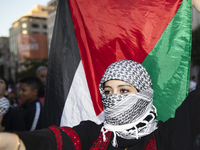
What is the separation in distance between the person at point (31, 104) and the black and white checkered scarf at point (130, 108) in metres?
1.79

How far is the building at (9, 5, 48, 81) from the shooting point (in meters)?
74.1

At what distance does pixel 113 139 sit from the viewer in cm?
156

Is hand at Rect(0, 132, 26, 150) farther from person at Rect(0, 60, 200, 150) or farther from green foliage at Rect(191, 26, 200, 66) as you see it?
green foliage at Rect(191, 26, 200, 66)

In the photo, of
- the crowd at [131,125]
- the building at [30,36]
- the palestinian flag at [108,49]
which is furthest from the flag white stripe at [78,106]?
the building at [30,36]

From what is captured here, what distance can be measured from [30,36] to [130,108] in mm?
78262

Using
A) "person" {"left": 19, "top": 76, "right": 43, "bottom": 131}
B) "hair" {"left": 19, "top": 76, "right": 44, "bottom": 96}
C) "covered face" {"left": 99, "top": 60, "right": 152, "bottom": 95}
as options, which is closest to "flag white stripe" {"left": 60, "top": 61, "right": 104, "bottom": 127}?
"covered face" {"left": 99, "top": 60, "right": 152, "bottom": 95}

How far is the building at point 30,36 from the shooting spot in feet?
243

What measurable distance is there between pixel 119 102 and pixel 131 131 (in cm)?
21

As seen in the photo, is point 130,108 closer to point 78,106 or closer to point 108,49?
point 78,106

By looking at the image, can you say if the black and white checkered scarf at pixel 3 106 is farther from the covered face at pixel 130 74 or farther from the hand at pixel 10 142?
the hand at pixel 10 142

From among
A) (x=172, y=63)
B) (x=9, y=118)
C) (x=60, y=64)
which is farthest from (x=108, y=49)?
(x=9, y=118)

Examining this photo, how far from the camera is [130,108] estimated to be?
5.04 ft

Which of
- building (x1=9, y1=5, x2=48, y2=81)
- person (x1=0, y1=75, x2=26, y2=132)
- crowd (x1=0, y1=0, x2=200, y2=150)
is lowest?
person (x1=0, y1=75, x2=26, y2=132)

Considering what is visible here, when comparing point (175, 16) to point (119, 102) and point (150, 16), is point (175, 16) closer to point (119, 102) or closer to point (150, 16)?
point (150, 16)
